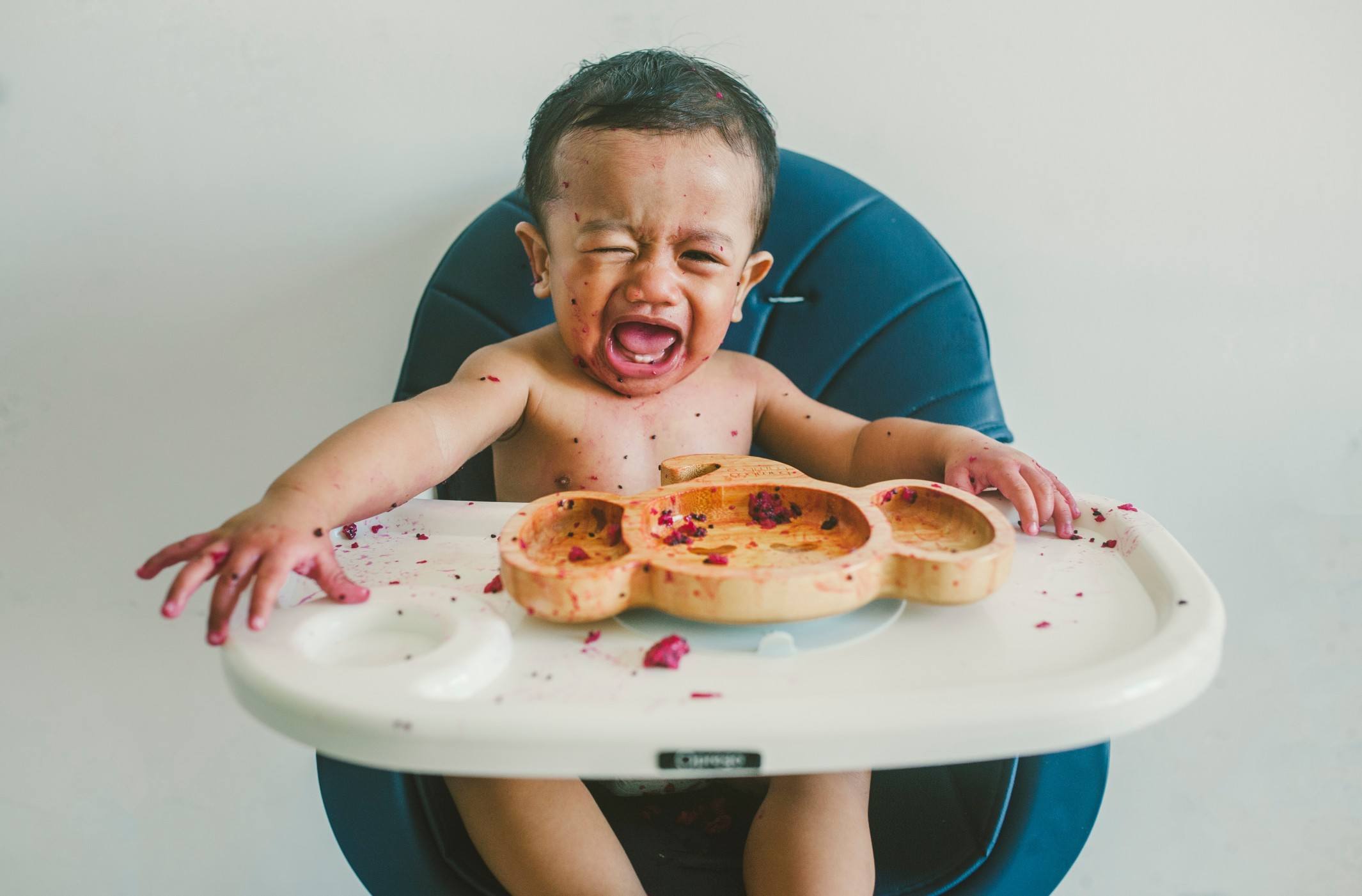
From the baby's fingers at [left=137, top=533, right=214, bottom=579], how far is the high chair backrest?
0.55 m

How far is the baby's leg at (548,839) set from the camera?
2.56ft

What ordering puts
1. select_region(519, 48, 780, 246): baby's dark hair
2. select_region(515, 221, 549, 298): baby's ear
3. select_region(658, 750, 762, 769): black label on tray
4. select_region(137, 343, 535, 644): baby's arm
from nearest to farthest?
select_region(658, 750, 762, 769): black label on tray
select_region(137, 343, 535, 644): baby's arm
select_region(519, 48, 780, 246): baby's dark hair
select_region(515, 221, 549, 298): baby's ear

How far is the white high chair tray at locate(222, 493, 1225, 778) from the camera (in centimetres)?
55

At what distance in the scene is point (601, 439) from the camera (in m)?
1.10

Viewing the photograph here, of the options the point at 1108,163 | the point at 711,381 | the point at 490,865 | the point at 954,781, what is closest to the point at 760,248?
the point at 711,381

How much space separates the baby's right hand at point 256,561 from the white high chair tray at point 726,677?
16 mm

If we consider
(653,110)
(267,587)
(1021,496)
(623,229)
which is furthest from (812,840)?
(653,110)

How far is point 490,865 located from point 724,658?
13.8 inches

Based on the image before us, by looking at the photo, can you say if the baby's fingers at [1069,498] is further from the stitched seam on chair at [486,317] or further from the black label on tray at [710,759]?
the stitched seam on chair at [486,317]

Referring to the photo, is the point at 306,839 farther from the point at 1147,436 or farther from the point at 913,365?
the point at 1147,436

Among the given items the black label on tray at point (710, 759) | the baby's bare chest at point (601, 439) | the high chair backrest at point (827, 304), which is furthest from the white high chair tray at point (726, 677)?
the high chair backrest at point (827, 304)

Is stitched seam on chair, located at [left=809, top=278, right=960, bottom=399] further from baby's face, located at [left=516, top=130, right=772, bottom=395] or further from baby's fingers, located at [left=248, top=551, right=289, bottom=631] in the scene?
baby's fingers, located at [left=248, top=551, right=289, bottom=631]

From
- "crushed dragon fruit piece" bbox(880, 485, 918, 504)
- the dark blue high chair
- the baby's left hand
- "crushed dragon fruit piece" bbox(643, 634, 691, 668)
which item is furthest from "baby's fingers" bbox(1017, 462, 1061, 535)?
"crushed dragon fruit piece" bbox(643, 634, 691, 668)

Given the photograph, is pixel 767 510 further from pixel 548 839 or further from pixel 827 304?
pixel 827 304
